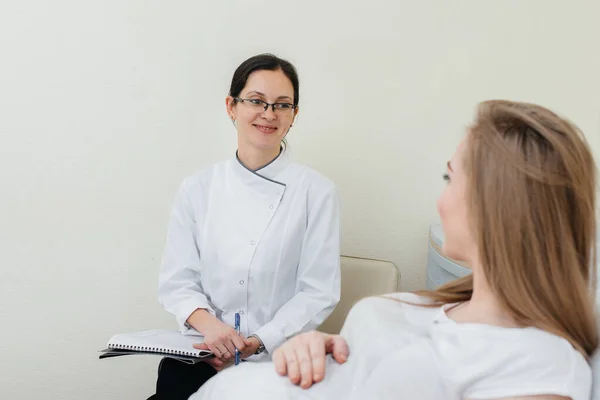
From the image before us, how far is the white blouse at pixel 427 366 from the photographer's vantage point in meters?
0.70

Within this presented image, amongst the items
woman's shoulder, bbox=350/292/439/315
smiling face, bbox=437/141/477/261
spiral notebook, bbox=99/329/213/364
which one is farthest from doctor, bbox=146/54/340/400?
smiling face, bbox=437/141/477/261

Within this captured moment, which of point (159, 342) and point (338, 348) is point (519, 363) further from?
point (159, 342)

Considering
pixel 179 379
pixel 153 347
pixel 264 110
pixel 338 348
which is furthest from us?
pixel 264 110

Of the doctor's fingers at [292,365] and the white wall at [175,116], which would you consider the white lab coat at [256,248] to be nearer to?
the white wall at [175,116]

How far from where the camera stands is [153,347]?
1.27 meters

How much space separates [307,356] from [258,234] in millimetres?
707

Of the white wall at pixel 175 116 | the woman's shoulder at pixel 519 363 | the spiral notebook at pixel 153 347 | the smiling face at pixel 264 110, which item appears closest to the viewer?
the woman's shoulder at pixel 519 363

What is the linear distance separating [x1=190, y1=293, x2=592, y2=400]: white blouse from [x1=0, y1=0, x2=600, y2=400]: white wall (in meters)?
0.90

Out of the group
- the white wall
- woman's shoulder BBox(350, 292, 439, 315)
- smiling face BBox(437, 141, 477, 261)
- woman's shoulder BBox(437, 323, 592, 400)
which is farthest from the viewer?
the white wall

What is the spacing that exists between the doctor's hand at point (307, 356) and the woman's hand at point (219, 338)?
52cm

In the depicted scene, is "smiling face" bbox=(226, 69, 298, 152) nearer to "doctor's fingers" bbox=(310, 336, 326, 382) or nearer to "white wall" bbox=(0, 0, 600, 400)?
"white wall" bbox=(0, 0, 600, 400)

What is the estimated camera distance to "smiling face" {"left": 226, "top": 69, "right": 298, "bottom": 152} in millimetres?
1515

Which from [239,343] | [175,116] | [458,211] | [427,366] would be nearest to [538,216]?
[458,211]

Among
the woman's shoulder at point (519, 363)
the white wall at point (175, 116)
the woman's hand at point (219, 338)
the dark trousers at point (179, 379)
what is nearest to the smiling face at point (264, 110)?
the white wall at point (175, 116)
